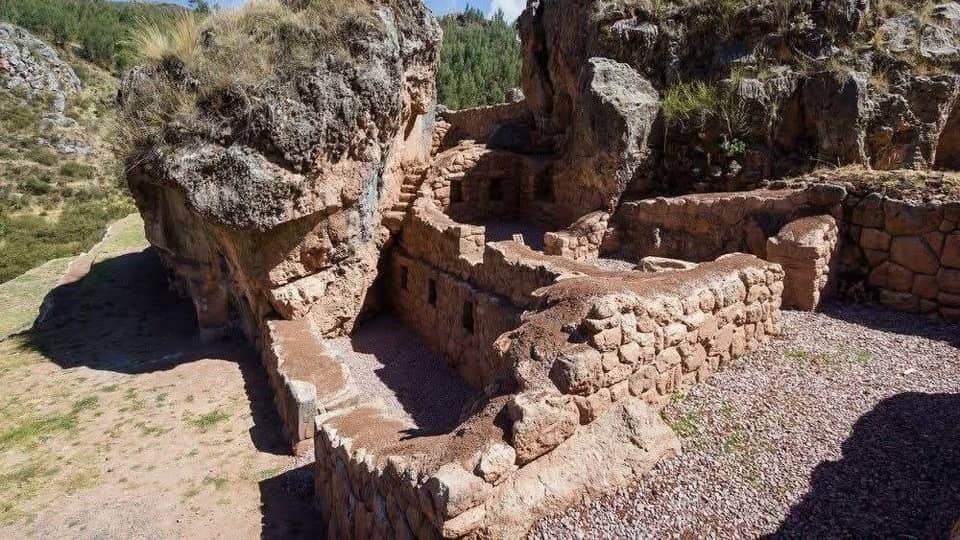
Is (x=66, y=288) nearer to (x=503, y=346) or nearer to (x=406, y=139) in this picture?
(x=406, y=139)

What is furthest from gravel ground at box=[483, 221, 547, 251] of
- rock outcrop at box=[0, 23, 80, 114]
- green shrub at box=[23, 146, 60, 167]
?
rock outcrop at box=[0, 23, 80, 114]

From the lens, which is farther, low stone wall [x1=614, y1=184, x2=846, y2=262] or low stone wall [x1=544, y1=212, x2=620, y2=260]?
low stone wall [x1=544, y1=212, x2=620, y2=260]

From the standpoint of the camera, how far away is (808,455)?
423cm

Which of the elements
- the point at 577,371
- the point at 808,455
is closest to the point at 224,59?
the point at 577,371

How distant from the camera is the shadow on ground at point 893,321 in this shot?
6.22m

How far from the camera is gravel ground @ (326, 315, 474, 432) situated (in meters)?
8.51

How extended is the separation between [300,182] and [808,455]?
8889mm

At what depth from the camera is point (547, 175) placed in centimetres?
1589

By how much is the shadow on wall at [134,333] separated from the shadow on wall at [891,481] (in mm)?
6777

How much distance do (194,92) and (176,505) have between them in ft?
24.0

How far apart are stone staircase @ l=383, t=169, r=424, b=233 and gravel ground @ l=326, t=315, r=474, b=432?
2.49 metres

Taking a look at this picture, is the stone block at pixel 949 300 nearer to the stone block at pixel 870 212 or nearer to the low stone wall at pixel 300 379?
the stone block at pixel 870 212

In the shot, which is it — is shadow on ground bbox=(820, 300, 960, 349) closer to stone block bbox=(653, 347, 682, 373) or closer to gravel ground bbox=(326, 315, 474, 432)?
stone block bbox=(653, 347, 682, 373)

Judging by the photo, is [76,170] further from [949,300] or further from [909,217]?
[949,300]
